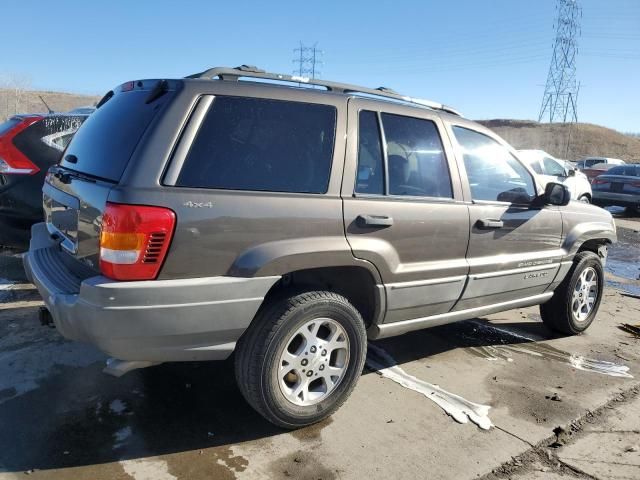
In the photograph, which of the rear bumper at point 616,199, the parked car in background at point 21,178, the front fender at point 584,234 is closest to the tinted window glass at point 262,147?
the front fender at point 584,234

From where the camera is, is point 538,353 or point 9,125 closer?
point 538,353

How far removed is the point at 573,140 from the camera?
3004 inches

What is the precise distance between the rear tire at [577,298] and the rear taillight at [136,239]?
12.5ft

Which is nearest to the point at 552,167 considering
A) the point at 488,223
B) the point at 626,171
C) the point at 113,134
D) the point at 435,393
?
the point at 626,171

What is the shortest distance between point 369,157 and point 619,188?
1514 centimetres

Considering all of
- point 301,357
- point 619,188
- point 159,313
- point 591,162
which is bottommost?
point 301,357

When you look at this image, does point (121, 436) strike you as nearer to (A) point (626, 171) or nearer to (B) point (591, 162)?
(A) point (626, 171)

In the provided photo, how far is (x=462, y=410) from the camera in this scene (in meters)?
3.52

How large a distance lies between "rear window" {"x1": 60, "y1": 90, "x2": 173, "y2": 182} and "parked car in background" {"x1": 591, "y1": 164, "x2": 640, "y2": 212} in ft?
52.4

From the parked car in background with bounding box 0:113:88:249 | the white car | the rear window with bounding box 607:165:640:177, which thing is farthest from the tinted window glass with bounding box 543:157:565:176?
the parked car in background with bounding box 0:113:88:249

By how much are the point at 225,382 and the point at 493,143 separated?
2705 millimetres

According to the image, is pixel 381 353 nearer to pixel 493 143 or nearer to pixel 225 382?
pixel 225 382

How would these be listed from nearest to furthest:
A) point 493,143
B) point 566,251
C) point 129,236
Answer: point 129,236 < point 493,143 < point 566,251

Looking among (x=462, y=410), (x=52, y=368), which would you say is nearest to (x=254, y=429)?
(x=462, y=410)
